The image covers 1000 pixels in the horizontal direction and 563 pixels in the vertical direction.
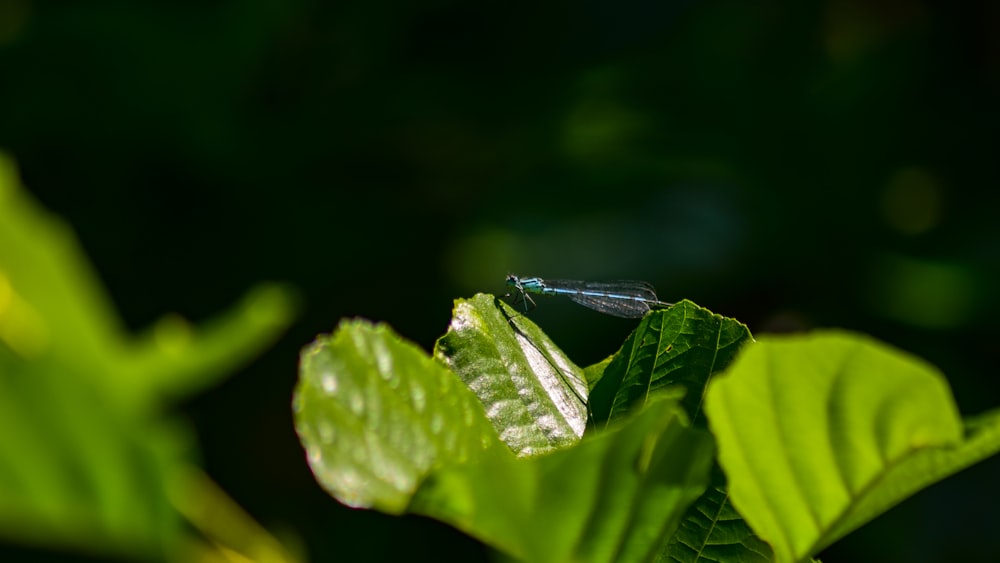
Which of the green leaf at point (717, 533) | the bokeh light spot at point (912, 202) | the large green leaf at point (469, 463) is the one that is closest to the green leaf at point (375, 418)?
the large green leaf at point (469, 463)

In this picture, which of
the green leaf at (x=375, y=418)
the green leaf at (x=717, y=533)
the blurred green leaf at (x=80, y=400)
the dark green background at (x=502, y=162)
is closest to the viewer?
the blurred green leaf at (x=80, y=400)

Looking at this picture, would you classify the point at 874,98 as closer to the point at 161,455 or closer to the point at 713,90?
the point at 713,90

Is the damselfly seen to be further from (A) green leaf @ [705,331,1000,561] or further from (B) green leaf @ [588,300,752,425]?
(A) green leaf @ [705,331,1000,561]

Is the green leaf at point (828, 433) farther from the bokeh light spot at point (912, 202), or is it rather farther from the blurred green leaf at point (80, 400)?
the bokeh light spot at point (912, 202)

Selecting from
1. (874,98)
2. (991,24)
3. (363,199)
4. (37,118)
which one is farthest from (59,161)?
(991,24)

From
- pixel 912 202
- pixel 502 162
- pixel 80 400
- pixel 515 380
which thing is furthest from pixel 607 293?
pixel 80 400

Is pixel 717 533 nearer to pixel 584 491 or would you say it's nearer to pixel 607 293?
pixel 584 491
